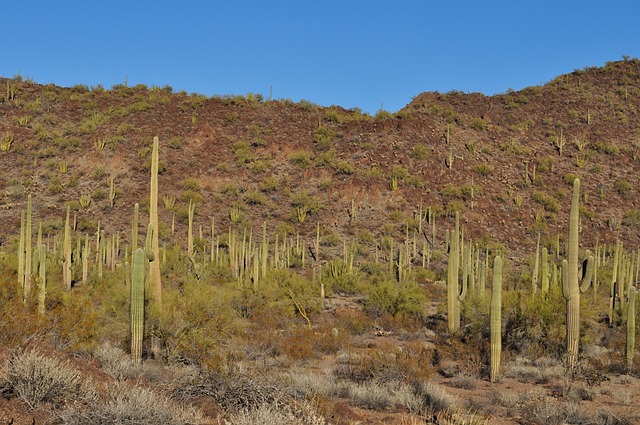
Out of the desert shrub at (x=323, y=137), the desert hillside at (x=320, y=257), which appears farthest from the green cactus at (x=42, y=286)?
the desert shrub at (x=323, y=137)

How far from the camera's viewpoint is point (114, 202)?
38406mm

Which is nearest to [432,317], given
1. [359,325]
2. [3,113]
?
[359,325]

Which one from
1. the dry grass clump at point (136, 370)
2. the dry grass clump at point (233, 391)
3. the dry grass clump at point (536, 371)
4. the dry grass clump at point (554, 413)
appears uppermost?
the dry grass clump at point (233, 391)

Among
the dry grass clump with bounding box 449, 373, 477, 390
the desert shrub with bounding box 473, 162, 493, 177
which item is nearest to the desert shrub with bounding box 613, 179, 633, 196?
the desert shrub with bounding box 473, 162, 493, 177

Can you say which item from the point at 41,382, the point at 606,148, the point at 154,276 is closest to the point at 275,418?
the point at 41,382

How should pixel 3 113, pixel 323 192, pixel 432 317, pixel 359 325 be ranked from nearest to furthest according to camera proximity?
pixel 359 325 < pixel 432 317 < pixel 323 192 < pixel 3 113

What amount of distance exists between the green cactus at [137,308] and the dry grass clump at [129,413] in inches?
205

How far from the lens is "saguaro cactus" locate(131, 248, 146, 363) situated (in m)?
11.8

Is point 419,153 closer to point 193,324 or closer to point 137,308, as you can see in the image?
point 193,324

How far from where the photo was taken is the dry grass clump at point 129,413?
19.5 feet

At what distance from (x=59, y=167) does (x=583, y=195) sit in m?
34.7

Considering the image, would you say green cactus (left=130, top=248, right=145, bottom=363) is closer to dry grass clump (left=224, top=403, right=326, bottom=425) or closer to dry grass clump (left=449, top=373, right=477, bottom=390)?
dry grass clump (left=224, top=403, right=326, bottom=425)

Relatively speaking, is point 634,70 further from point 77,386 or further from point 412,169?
point 77,386

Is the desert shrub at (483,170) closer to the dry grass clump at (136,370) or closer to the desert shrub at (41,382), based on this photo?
the dry grass clump at (136,370)
